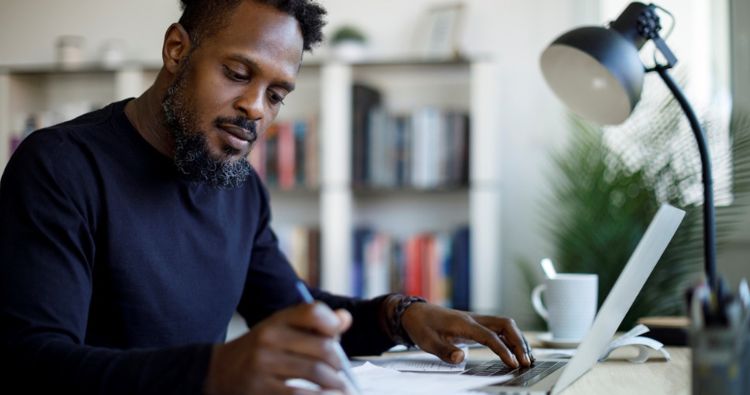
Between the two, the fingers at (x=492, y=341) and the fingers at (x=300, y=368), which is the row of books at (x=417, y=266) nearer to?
the fingers at (x=492, y=341)

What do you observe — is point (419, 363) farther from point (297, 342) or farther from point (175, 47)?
point (175, 47)


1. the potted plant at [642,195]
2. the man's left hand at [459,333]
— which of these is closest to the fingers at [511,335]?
the man's left hand at [459,333]

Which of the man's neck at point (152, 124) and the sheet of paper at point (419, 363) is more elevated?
the man's neck at point (152, 124)

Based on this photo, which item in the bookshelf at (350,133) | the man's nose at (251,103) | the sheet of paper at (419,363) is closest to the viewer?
the sheet of paper at (419,363)

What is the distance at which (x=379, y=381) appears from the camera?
106 centimetres

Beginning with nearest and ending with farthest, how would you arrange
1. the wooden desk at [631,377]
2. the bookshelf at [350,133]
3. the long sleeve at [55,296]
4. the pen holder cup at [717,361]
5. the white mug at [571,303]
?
the pen holder cup at [717,361] < the long sleeve at [55,296] < the wooden desk at [631,377] < the white mug at [571,303] < the bookshelf at [350,133]

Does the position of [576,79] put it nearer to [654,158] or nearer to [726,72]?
[654,158]

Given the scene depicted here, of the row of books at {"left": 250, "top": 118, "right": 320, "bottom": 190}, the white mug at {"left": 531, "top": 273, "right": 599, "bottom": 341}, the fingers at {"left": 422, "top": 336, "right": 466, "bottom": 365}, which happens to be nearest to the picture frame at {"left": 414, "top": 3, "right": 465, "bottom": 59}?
the row of books at {"left": 250, "top": 118, "right": 320, "bottom": 190}

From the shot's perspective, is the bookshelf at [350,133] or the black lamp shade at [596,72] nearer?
the black lamp shade at [596,72]

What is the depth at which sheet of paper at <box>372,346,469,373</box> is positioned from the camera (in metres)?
1.19

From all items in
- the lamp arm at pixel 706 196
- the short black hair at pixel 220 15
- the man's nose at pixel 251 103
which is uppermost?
the short black hair at pixel 220 15

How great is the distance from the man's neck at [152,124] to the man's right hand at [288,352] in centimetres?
65

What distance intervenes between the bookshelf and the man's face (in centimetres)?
181

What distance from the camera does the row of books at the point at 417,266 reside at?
3123 millimetres
